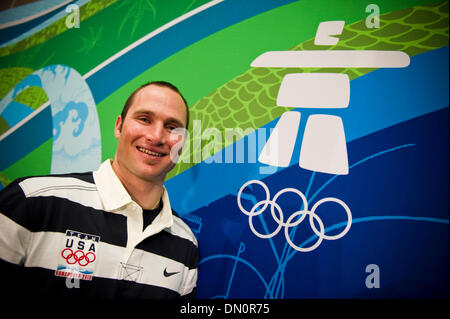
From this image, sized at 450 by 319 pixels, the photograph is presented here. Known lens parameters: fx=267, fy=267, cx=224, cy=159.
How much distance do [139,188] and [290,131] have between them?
0.81 metres

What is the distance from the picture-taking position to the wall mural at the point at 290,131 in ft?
4.03

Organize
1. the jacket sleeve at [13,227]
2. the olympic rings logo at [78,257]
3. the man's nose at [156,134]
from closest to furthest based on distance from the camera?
the jacket sleeve at [13,227] < the olympic rings logo at [78,257] < the man's nose at [156,134]

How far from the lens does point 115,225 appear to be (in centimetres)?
121

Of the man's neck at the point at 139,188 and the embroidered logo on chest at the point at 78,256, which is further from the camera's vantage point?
the man's neck at the point at 139,188

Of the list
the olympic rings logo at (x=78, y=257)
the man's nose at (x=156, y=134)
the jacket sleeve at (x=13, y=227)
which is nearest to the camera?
the jacket sleeve at (x=13, y=227)

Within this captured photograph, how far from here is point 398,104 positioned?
1.26 meters

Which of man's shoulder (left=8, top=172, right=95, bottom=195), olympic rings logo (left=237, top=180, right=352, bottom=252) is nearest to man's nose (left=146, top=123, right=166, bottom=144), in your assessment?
man's shoulder (left=8, top=172, right=95, bottom=195)

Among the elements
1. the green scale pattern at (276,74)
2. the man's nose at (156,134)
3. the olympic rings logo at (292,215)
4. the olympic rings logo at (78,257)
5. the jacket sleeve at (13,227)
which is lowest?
the olympic rings logo at (78,257)

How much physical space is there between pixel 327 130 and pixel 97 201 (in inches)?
45.1

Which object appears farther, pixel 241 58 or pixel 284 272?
pixel 241 58

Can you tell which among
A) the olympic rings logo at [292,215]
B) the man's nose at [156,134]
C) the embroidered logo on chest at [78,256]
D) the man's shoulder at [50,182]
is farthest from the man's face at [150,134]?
the olympic rings logo at [292,215]

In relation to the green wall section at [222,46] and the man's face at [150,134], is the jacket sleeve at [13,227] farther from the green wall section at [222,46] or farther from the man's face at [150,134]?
the green wall section at [222,46]
